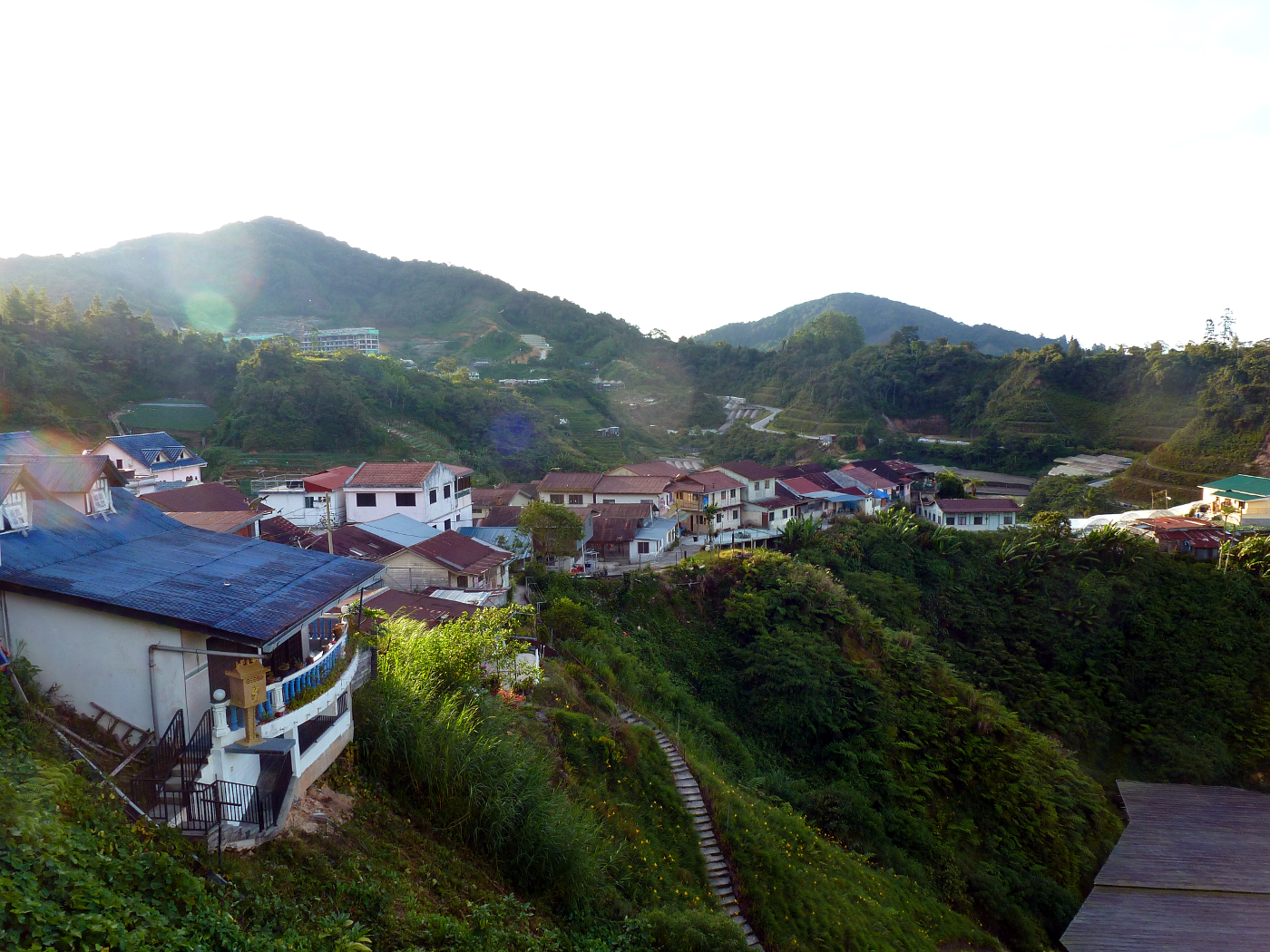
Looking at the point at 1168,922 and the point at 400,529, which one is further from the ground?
the point at 400,529

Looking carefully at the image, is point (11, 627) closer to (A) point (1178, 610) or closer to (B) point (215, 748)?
(B) point (215, 748)

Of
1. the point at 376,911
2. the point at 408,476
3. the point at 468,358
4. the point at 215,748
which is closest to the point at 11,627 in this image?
the point at 215,748

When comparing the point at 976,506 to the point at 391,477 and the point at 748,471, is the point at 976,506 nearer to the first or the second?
the point at 748,471

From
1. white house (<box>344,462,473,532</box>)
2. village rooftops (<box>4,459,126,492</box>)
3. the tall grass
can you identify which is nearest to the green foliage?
white house (<box>344,462,473,532</box>)

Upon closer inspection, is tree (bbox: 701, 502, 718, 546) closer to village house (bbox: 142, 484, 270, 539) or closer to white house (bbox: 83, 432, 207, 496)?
village house (bbox: 142, 484, 270, 539)

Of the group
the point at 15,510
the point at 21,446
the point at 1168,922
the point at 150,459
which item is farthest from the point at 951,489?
the point at 15,510

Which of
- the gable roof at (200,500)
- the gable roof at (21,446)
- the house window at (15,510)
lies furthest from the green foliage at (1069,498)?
the house window at (15,510)
